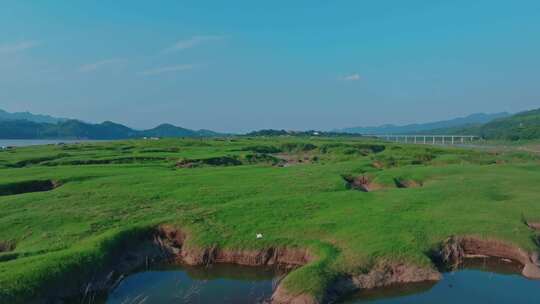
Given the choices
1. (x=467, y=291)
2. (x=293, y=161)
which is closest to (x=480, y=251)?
(x=467, y=291)

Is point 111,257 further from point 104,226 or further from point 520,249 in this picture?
point 520,249

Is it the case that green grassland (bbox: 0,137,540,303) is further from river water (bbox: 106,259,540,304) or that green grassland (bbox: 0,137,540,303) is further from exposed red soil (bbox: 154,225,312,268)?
river water (bbox: 106,259,540,304)

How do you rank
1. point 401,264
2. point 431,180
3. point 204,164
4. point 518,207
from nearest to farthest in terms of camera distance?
point 401,264
point 518,207
point 431,180
point 204,164

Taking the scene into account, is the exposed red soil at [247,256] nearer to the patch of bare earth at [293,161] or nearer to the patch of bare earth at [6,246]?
the patch of bare earth at [6,246]

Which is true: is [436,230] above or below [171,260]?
above

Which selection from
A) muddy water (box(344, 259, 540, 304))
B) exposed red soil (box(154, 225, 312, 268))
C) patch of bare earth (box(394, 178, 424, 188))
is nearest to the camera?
muddy water (box(344, 259, 540, 304))

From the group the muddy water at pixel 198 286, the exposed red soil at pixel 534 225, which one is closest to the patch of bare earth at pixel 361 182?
the exposed red soil at pixel 534 225

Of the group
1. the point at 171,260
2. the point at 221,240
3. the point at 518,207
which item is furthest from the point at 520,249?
the point at 171,260

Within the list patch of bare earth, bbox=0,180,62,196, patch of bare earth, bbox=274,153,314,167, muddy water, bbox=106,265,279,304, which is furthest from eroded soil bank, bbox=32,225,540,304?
patch of bare earth, bbox=274,153,314,167
